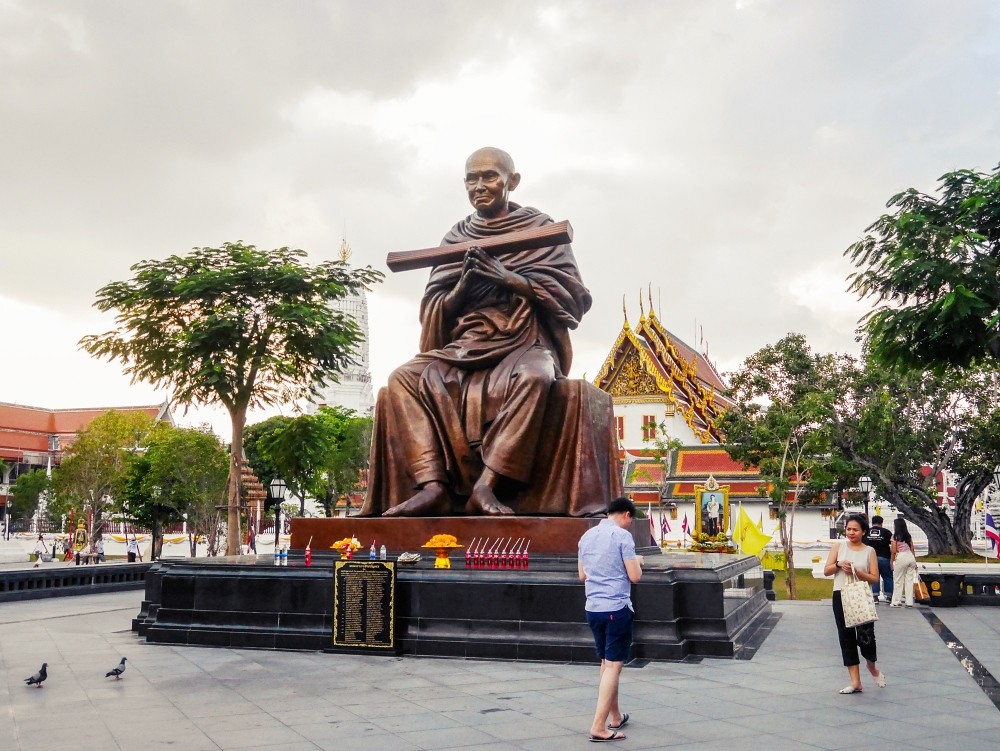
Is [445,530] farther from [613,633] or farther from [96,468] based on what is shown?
[96,468]

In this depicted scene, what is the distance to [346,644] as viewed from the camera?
7.95 m

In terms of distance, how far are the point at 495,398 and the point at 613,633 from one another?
4.37 m

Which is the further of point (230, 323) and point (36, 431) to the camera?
point (36, 431)

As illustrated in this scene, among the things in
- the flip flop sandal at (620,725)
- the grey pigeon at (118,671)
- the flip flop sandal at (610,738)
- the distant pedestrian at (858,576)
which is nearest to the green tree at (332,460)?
the grey pigeon at (118,671)

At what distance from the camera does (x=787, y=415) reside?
1136 inches

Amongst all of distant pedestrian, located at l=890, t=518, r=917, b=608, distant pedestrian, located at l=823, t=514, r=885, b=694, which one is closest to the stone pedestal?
distant pedestrian, located at l=823, t=514, r=885, b=694

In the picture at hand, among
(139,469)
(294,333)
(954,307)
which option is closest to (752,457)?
(294,333)

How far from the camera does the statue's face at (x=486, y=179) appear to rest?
10.0 m

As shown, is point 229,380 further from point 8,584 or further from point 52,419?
point 52,419

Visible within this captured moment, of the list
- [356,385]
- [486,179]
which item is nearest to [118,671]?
[486,179]

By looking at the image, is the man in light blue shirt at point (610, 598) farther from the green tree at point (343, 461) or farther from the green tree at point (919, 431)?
the green tree at point (343, 461)

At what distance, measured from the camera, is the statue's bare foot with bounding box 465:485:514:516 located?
28.1 ft

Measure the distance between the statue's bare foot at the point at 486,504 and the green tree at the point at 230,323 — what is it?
11137mm

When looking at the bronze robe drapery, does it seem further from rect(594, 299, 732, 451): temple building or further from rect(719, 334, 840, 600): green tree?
rect(594, 299, 732, 451): temple building
